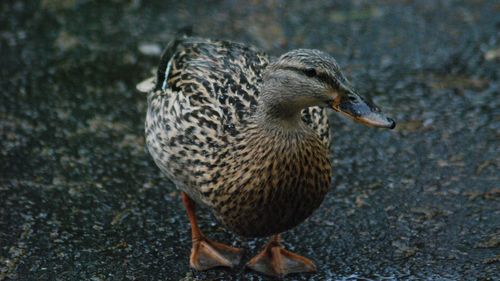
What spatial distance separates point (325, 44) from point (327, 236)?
260 cm

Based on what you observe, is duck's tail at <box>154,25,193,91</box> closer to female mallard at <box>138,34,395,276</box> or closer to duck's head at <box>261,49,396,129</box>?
female mallard at <box>138,34,395,276</box>

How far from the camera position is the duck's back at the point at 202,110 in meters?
3.89

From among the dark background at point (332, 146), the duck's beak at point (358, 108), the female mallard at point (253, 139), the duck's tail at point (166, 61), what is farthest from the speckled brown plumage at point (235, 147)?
the dark background at point (332, 146)

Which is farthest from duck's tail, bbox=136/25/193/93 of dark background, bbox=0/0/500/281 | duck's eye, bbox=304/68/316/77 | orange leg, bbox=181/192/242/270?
duck's eye, bbox=304/68/316/77

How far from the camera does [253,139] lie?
3719 millimetres

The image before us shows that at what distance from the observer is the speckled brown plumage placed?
3.66m

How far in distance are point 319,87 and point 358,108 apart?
19 centimetres

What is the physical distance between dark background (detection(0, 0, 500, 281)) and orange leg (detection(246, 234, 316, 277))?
0.17 ft

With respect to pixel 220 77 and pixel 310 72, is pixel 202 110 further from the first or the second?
pixel 310 72

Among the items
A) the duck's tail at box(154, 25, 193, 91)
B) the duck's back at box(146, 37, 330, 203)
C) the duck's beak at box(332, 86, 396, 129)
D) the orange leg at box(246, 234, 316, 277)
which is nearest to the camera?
the duck's beak at box(332, 86, 396, 129)

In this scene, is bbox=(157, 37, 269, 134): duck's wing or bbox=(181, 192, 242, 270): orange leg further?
bbox=(181, 192, 242, 270): orange leg

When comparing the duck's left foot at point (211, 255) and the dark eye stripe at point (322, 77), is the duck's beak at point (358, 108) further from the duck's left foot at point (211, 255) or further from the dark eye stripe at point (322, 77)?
the duck's left foot at point (211, 255)

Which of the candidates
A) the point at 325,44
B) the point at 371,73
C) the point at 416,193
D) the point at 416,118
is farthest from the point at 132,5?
the point at 416,193

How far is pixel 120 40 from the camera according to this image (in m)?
6.59
